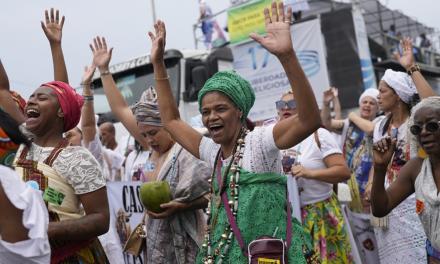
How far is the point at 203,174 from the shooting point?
4.05 meters

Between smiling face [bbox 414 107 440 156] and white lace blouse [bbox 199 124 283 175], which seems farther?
smiling face [bbox 414 107 440 156]

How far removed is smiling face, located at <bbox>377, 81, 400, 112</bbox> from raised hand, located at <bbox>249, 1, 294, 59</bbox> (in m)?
2.80

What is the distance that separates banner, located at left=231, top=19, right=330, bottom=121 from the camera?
17.1 m

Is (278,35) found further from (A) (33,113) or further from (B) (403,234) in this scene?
(B) (403,234)

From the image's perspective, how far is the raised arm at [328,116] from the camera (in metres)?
6.85

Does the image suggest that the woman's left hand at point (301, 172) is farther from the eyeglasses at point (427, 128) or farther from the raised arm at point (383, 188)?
the eyeglasses at point (427, 128)

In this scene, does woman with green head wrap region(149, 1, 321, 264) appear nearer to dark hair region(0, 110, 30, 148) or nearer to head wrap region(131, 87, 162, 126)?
head wrap region(131, 87, 162, 126)

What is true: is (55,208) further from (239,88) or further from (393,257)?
(393,257)

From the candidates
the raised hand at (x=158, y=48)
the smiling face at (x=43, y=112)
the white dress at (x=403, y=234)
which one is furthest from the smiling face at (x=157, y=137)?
the white dress at (x=403, y=234)

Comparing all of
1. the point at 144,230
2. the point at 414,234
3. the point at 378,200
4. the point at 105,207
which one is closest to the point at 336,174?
the point at 414,234


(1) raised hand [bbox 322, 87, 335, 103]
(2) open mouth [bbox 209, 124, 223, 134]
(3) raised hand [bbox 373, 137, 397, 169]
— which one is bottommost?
(3) raised hand [bbox 373, 137, 397, 169]

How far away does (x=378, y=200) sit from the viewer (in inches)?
146

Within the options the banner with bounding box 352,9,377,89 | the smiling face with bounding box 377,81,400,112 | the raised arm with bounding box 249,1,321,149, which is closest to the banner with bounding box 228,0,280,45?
the banner with bounding box 352,9,377,89

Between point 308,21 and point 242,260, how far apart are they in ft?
49.3
